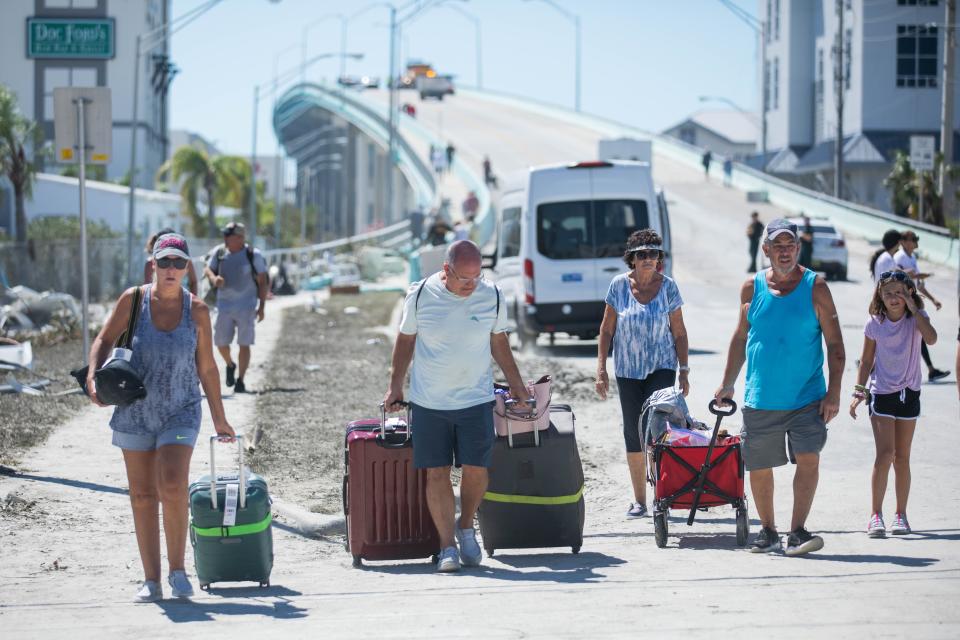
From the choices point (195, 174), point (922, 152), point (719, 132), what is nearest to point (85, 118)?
point (922, 152)

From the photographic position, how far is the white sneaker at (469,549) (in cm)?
796

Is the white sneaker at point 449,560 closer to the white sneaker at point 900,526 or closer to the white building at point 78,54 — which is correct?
the white sneaker at point 900,526

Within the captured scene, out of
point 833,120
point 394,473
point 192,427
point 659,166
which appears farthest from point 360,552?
A: point 833,120

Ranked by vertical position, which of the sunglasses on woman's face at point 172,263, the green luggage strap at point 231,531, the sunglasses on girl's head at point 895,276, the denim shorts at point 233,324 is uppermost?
the sunglasses on woman's face at point 172,263

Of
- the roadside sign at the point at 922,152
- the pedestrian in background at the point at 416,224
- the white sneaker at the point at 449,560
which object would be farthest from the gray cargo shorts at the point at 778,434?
the roadside sign at the point at 922,152

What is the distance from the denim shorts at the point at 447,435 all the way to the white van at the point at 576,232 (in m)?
13.2

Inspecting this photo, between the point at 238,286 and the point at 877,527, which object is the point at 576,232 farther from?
the point at 877,527

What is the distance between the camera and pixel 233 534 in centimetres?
732

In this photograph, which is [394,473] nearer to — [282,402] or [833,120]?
[282,402]

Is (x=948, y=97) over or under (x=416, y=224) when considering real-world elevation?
over

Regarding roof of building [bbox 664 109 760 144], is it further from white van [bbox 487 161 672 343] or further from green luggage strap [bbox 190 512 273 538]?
green luggage strap [bbox 190 512 273 538]

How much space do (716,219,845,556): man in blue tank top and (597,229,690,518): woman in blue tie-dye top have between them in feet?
3.71

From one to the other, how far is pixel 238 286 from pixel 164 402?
28.6 feet

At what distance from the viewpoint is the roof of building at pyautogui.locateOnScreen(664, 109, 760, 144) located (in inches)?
5320
